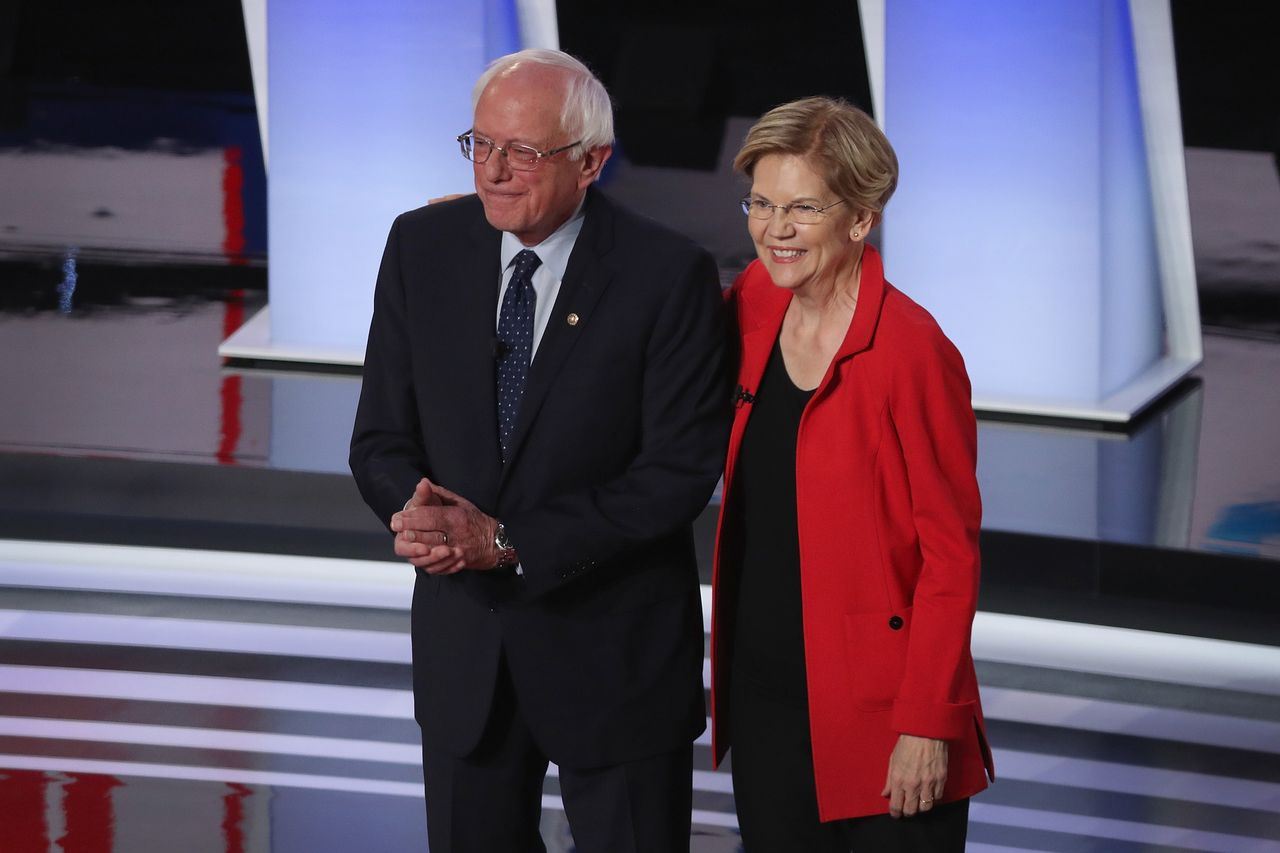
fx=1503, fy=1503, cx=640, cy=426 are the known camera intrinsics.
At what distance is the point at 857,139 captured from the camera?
5.97 ft

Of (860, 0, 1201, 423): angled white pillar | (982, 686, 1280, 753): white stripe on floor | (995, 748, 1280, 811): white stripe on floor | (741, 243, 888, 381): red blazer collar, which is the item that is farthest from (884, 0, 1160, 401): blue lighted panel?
(741, 243, 888, 381): red blazer collar

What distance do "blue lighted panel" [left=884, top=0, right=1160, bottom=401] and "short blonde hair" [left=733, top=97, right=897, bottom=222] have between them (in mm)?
3532

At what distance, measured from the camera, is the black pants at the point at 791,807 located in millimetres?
1964

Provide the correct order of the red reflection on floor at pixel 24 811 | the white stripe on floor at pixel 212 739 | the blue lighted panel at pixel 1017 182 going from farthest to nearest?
the blue lighted panel at pixel 1017 182 → the white stripe on floor at pixel 212 739 → the red reflection on floor at pixel 24 811

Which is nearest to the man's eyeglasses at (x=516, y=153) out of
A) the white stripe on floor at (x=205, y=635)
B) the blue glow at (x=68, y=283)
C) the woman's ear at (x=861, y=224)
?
the woman's ear at (x=861, y=224)

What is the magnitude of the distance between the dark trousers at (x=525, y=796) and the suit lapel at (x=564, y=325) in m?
0.37

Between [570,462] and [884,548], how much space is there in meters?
0.42

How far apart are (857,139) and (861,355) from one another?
26cm

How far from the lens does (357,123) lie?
215 inches

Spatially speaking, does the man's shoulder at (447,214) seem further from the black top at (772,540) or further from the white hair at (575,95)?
the black top at (772,540)

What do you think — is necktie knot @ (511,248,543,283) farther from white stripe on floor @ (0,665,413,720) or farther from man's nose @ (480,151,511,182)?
white stripe on floor @ (0,665,413,720)

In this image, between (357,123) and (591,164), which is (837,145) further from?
(357,123)

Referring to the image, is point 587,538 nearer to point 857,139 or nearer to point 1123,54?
point 857,139

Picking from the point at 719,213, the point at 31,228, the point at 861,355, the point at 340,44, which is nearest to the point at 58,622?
the point at 340,44
